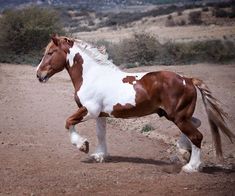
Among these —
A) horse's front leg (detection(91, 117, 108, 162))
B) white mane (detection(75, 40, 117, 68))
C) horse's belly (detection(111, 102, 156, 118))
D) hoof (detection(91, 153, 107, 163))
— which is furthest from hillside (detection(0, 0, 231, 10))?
horse's belly (detection(111, 102, 156, 118))

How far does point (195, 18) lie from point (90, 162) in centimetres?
4321

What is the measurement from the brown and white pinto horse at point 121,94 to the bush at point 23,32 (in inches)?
934

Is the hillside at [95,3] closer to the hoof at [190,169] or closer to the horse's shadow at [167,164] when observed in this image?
the horse's shadow at [167,164]

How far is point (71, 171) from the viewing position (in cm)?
909

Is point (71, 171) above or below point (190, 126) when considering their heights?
below

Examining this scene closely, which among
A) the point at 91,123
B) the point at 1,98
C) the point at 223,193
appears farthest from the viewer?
the point at 1,98

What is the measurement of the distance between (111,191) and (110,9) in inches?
2900

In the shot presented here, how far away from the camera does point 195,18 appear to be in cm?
5159

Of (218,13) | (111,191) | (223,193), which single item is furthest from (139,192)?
(218,13)

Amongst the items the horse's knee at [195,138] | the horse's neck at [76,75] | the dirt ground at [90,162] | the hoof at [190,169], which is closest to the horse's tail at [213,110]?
the horse's knee at [195,138]

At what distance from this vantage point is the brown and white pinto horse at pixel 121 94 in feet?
29.8

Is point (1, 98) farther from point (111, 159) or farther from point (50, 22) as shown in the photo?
point (50, 22)

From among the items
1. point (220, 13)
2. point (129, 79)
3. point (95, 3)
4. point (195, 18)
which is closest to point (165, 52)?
point (220, 13)

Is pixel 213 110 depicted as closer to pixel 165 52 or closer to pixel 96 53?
pixel 96 53
